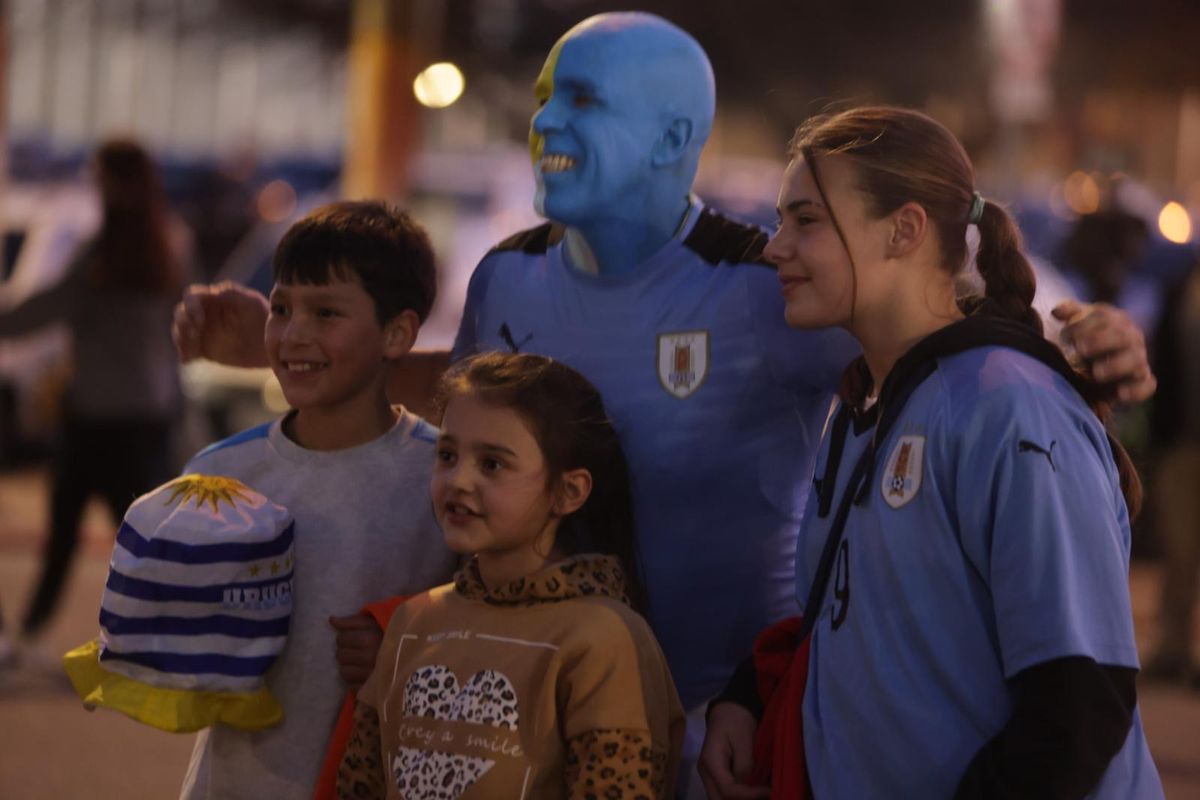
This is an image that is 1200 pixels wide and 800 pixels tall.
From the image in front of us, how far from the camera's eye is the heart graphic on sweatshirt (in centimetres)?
276

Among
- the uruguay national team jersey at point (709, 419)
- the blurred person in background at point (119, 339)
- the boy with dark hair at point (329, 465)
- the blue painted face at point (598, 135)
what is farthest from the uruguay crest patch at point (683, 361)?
the blurred person in background at point (119, 339)

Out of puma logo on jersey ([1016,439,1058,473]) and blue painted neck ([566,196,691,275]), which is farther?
blue painted neck ([566,196,691,275])

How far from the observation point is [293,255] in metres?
3.31

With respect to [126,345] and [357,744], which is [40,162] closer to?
[126,345]

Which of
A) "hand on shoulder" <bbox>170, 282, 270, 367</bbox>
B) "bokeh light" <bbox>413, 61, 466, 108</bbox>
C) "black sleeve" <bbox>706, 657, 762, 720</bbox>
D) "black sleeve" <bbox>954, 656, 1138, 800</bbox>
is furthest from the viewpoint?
"bokeh light" <bbox>413, 61, 466, 108</bbox>

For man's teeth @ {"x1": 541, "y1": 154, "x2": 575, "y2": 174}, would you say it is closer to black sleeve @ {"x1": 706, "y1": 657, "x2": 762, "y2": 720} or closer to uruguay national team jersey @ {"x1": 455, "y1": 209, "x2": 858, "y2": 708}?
uruguay national team jersey @ {"x1": 455, "y1": 209, "x2": 858, "y2": 708}

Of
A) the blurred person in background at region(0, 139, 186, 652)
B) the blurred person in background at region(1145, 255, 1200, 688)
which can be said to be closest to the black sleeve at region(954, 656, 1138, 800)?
the blurred person in background at region(0, 139, 186, 652)

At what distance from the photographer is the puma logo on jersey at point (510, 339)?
337cm

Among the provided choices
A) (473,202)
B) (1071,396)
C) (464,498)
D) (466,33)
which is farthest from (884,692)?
(466,33)

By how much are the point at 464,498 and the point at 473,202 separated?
12307 millimetres

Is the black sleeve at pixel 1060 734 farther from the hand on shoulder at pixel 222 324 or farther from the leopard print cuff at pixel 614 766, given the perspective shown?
the hand on shoulder at pixel 222 324

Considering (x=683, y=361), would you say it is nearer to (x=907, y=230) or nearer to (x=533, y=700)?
(x=907, y=230)

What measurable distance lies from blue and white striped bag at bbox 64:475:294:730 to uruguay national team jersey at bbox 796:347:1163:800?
1018mm

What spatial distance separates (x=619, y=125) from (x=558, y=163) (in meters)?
0.13
